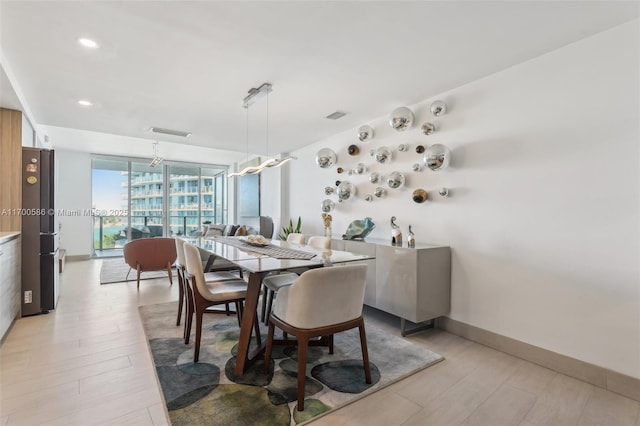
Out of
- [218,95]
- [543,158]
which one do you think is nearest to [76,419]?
[218,95]

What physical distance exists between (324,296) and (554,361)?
2.00m

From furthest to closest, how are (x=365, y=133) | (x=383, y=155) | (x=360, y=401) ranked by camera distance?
(x=365, y=133) < (x=383, y=155) < (x=360, y=401)

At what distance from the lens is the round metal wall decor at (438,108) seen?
316cm

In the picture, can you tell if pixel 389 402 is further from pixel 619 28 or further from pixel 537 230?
pixel 619 28

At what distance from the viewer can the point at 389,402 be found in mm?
1952

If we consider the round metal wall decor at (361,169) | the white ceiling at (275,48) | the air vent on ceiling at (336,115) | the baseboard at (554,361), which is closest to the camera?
the white ceiling at (275,48)

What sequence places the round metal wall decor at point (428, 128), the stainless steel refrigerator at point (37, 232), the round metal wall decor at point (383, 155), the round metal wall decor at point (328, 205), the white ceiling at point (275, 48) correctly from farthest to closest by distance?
the round metal wall decor at point (328, 205)
the round metal wall decor at point (383, 155)
the stainless steel refrigerator at point (37, 232)
the round metal wall decor at point (428, 128)
the white ceiling at point (275, 48)

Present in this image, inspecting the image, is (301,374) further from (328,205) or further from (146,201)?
(146,201)

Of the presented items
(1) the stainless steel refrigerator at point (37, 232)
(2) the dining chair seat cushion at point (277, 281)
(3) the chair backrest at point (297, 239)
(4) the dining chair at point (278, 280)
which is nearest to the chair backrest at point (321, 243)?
(4) the dining chair at point (278, 280)

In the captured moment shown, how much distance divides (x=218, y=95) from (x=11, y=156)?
2328mm

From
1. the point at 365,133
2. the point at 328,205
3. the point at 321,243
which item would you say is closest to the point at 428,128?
the point at 365,133

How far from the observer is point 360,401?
195 cm

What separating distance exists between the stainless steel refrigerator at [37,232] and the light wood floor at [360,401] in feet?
1.61

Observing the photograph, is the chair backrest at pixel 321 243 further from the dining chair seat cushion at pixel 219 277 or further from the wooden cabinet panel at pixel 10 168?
the wooden cabinet panel at pixel 10 168
